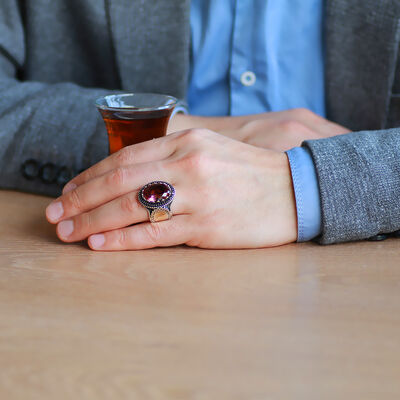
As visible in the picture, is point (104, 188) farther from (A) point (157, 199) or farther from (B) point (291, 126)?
(B) point (291, 126)


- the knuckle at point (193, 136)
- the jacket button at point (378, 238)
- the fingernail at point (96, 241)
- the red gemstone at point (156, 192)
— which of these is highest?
the knuckle at point (193, 136)

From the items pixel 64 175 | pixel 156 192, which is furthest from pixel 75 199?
pixel 64 175

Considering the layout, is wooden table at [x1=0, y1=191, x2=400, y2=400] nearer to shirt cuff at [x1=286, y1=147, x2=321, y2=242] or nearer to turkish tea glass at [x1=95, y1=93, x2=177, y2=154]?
shirt cuff at [x1=286, y1=147, x2=321, y2=242]

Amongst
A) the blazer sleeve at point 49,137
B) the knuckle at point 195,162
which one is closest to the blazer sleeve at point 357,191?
the knuckle at point 195,162

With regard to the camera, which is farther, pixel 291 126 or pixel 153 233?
pixel 291 126

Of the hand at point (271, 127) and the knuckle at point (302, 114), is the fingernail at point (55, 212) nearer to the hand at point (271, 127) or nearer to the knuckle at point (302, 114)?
the hand at point (271, 127)

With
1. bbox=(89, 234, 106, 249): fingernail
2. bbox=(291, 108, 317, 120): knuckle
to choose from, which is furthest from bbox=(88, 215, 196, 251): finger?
bbox=(291, 108, 317, 120): knuckle
